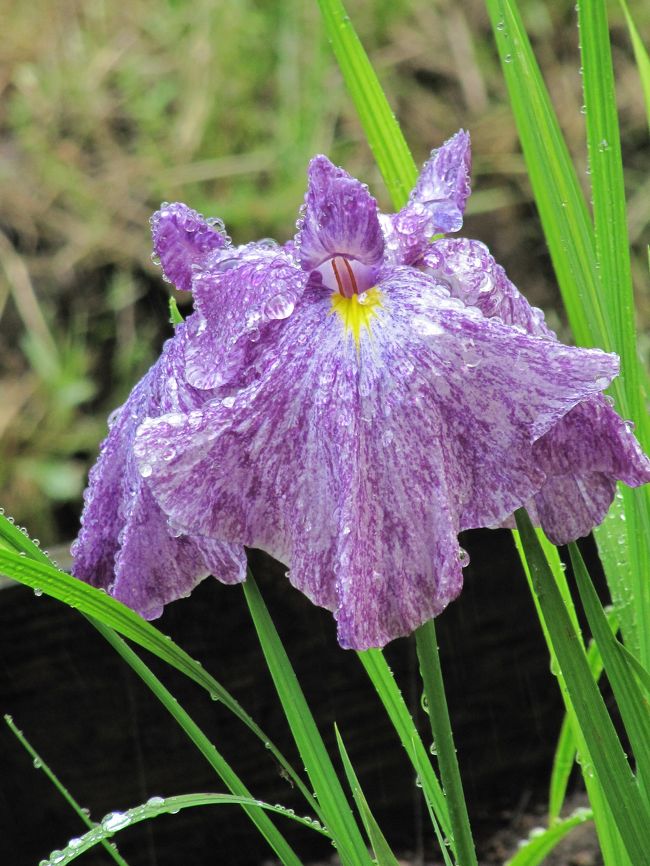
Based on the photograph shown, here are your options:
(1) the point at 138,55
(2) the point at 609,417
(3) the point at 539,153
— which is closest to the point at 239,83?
(1) the point at 138,55

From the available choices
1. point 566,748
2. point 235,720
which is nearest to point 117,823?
point 566,748

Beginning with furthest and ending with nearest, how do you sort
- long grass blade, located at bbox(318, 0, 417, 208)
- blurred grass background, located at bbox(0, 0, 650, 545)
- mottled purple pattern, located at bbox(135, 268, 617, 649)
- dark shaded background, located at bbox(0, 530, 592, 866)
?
1. blurred grass background, located at bbox(0, 0, 650, 545)
2. dark shaded background, located at bbox(0, 530, 592, 866)
3. long grass blade, located at bbox(318, 0, 417, 208)
4. mottled purple pattern, located at bbox(135, 268, 617, 649)

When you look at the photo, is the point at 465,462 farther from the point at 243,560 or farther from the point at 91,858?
the point at 91,858

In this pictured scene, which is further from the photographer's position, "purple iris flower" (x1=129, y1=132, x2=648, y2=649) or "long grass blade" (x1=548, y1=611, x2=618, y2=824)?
"long grass blade" (x1=548, y1=611, x2=618, y2=824)

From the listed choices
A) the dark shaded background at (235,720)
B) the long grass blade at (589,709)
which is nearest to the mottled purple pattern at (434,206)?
the long grass blade at (589,709)

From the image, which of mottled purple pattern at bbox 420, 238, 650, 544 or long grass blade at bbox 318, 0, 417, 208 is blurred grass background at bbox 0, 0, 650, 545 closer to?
long grass blade at bbox 318, 0, 417, 208

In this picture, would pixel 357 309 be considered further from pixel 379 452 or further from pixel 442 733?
pixel 442 733

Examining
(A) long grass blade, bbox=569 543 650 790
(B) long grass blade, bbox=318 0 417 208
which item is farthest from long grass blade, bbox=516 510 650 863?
(B) long grass blade, bbox=318 0 417 208
